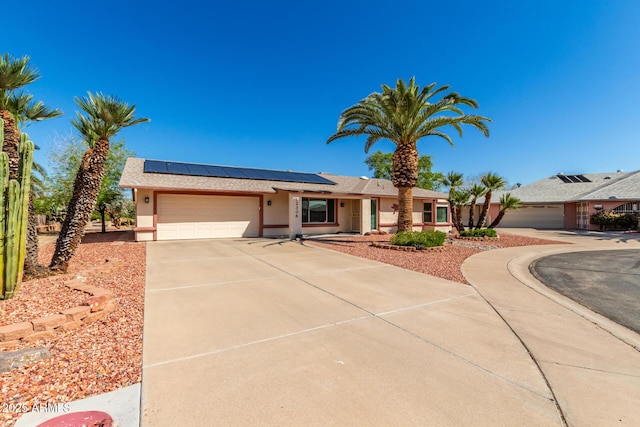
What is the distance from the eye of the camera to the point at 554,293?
21.8 ft

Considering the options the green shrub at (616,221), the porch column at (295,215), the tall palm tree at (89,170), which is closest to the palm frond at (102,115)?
the tall palm tree at (89,170)

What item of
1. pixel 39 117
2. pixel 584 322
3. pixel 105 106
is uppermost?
pixel 39 117

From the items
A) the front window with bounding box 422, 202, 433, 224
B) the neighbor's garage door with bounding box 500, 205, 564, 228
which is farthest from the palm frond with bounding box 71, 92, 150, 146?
the neighbor's garage door with bounding box 500, 205, 564, 228

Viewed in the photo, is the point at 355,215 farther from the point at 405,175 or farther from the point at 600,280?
the point at 600,280

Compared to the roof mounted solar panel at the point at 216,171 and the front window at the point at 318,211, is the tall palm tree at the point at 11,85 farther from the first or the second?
the front window at the point at 318,211

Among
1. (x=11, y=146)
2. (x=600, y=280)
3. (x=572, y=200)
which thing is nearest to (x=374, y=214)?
(x=600, y=280)

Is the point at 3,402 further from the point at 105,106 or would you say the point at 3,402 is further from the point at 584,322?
the point at 584,322

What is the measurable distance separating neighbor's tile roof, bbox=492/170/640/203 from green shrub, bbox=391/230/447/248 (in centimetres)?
2216

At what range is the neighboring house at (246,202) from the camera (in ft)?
48.2

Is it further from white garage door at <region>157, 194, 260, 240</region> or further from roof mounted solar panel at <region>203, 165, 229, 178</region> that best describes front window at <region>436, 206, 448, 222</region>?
roof mounted solar panel at <region>203, 165, 229, 178</region>

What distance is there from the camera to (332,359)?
3441mm

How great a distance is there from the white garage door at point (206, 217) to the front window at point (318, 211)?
2882 mm

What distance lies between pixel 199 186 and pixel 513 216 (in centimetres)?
3144

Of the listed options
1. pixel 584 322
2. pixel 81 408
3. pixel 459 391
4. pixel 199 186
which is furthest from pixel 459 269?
pixel 199 186
